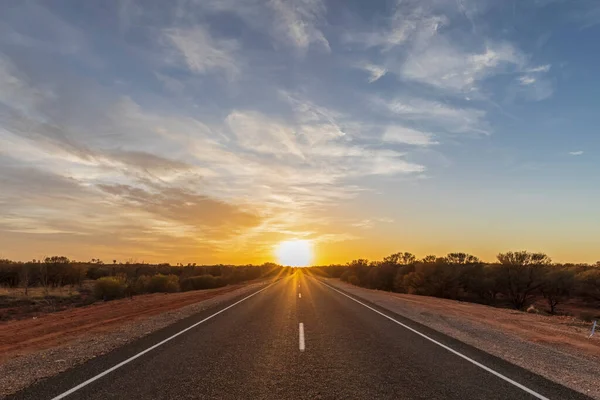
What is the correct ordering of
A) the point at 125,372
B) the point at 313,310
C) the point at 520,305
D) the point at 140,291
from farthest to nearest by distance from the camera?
the point at 520,305, the point at 140,291, the point at 313,310, the point at 125,372

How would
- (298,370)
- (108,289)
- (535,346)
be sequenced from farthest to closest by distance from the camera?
(108,289) < (535,346) < (298,370)

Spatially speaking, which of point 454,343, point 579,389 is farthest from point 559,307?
point 579,389

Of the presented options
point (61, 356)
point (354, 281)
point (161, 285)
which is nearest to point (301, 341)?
point (61, 356)

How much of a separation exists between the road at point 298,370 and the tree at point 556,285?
144 feet

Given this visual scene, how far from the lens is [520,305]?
4722 centimetres

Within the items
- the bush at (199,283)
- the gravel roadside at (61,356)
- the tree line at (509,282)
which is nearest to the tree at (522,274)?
the tree line at (509,282)

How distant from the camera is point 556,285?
1871 inches

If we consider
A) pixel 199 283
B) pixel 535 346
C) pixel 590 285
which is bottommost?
pixel 535 346

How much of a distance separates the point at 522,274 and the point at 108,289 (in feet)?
153

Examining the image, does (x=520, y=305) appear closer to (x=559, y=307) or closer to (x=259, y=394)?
(x=559, y=307)

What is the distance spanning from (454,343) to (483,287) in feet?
152

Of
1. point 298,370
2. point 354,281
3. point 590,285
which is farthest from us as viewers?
point 354,281

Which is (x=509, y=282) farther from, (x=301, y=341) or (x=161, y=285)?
(x=301, y=341)

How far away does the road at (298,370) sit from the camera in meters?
6.29
